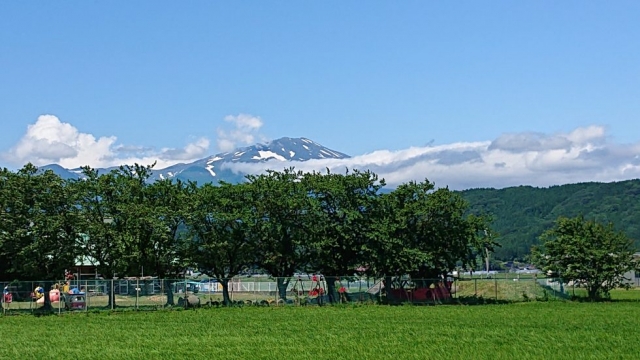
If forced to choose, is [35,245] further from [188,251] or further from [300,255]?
[300,255]

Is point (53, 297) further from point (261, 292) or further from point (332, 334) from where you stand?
point (332, 334)

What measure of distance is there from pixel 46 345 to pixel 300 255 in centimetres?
3019

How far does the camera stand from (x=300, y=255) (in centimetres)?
5728

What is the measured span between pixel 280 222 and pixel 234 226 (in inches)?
118

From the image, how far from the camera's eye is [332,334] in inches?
1227

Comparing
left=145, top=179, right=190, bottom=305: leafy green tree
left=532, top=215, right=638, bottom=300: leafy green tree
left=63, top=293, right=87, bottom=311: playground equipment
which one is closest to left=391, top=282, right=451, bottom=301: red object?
left=532, top=215, right=638, bottom=300: leafy green tree

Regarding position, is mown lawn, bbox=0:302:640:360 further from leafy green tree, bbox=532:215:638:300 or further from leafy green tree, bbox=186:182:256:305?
leafy green tree, bbox=532:215:638:300

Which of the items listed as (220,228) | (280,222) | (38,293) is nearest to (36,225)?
(38,293)

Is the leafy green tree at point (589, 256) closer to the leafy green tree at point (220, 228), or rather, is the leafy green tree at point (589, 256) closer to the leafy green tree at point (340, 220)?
the leafy green tree at point (340, 220)

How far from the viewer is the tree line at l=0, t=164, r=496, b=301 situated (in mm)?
50656

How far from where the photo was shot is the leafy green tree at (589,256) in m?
57.2

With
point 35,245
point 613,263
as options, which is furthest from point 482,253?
point 35,245

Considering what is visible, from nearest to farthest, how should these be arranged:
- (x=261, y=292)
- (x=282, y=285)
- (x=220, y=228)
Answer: (x=261, y=292)
(x=282, y=285)
(x=220, y=228)

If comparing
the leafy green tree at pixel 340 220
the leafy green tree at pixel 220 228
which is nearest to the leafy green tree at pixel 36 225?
the leafy green tree at pixel 220 228
